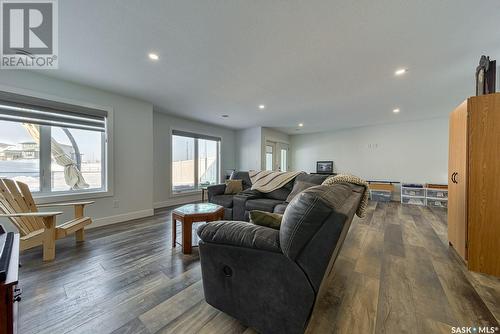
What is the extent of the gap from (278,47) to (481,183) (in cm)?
248

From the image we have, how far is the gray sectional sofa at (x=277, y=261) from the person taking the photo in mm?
1012

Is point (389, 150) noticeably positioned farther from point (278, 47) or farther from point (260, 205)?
point (278, 47)

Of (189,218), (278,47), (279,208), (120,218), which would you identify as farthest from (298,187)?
(120,218)

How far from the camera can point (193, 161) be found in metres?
5.63

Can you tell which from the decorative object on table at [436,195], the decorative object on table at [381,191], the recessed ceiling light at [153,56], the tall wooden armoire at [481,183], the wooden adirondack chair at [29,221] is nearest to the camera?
the tall wooden armoire at [481,183]

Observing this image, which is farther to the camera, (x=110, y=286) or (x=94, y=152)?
(x=94, y=152)

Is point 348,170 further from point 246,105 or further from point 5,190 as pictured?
point 5,190

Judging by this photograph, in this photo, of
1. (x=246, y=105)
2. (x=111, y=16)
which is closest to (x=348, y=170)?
(x=246, y=105)

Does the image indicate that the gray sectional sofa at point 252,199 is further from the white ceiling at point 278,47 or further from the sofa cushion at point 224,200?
the white ceiling at point 278,47

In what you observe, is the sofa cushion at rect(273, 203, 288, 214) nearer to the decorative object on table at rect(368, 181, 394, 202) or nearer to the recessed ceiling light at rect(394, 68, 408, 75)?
the recessed ceiling light at rect(394, 68, 408, 75)

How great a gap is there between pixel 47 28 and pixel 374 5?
9.79 ft

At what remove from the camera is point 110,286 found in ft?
5.44

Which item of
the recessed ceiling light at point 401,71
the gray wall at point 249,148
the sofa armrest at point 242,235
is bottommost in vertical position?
the sofa armrest at point 242,235

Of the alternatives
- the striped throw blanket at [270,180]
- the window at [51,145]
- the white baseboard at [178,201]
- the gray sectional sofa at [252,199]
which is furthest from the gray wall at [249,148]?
the window at [51,145]
